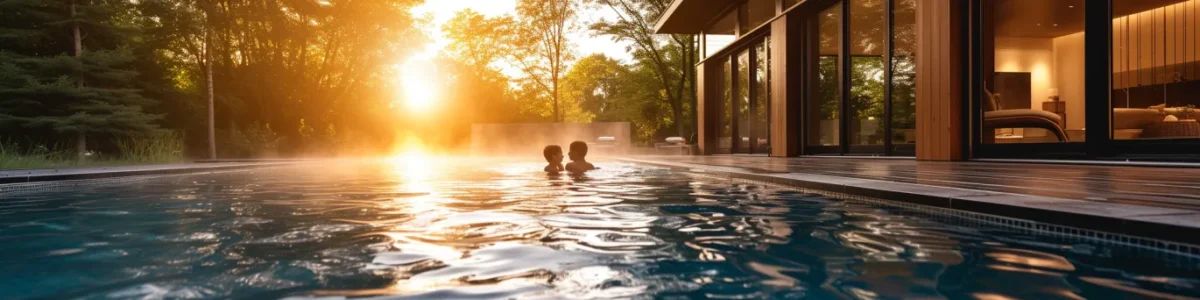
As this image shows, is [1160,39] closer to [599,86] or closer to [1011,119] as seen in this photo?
[1011,119]

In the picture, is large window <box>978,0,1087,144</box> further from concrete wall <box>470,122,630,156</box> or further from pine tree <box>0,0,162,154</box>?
concrete wall <box>470,122,630,156</box>

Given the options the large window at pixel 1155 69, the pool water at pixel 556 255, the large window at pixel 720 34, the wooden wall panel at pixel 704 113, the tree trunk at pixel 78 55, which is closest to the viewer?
the pool water at pixel 556 255

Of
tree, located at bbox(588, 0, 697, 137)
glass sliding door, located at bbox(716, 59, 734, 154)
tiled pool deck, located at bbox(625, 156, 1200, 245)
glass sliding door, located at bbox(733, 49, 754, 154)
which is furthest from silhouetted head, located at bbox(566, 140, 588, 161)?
tree, located at bbox(588, 0, 697, 137)

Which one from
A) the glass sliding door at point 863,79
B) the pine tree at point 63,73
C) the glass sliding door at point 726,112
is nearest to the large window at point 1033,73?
the glass sliding door at point 863,79

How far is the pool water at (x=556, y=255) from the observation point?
6.75ft

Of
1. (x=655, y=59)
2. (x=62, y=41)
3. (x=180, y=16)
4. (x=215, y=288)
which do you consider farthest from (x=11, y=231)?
(x=655, y=59)

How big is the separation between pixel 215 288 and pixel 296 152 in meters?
21.2

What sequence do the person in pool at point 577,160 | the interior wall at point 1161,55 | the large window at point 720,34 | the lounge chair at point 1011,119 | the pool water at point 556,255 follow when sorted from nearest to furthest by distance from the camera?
1. the pool water at point 556,255
2. the interior wall at point 1161,55
3. the lounge chair at point 1011,119
4. the person in pool at point 577,160
5. the large window at point 720,34

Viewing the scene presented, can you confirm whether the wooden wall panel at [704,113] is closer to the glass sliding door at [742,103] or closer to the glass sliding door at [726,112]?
the glass sliding door at [726,112]

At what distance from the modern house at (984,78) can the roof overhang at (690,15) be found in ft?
9.25

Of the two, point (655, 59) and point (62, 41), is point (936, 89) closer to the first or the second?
point (62, 41)

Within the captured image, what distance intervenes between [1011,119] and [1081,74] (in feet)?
4.37

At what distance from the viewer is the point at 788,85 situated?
1134 cm

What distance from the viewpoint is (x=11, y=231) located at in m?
3.68
